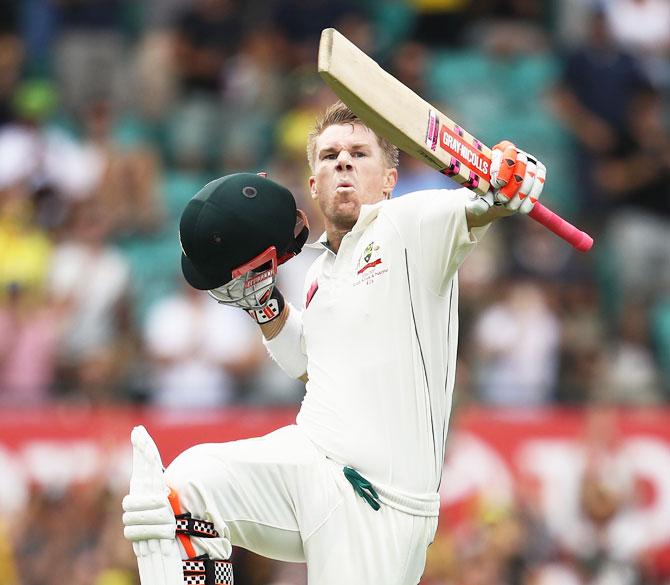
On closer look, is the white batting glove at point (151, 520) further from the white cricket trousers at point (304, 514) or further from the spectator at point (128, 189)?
the spectator at point (128, 189)

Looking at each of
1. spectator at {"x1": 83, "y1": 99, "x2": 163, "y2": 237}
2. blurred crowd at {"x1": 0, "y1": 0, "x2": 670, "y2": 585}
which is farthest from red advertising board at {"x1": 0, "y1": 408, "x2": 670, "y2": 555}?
spectator at {"x1": 83, "y1": 99, "x2": 163, "y2": 237}

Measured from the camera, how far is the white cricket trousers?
18.4 feet

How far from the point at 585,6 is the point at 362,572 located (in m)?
9.75

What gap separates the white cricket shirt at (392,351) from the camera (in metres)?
5.72

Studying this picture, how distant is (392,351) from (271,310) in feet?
2.95

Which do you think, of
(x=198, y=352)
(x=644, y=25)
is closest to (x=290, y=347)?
(x=198, y=352)

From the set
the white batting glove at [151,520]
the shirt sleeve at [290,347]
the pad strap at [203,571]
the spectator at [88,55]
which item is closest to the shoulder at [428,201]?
the shirt sleeve at [290,347]

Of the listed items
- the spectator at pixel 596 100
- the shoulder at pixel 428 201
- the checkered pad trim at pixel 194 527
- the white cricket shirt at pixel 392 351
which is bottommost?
the checkered pad trim at pixel 194 527

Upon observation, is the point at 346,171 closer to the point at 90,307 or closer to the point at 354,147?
the point at 354,147

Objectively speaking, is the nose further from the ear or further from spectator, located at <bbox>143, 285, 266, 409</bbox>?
spectator, located at <bbox>143, 285, 266, 409</bbox>

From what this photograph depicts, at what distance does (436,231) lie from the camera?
5660 mm

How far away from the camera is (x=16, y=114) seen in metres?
13.6

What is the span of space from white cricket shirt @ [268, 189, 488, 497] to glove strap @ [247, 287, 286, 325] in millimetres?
622

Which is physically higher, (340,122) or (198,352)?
(340,122)
